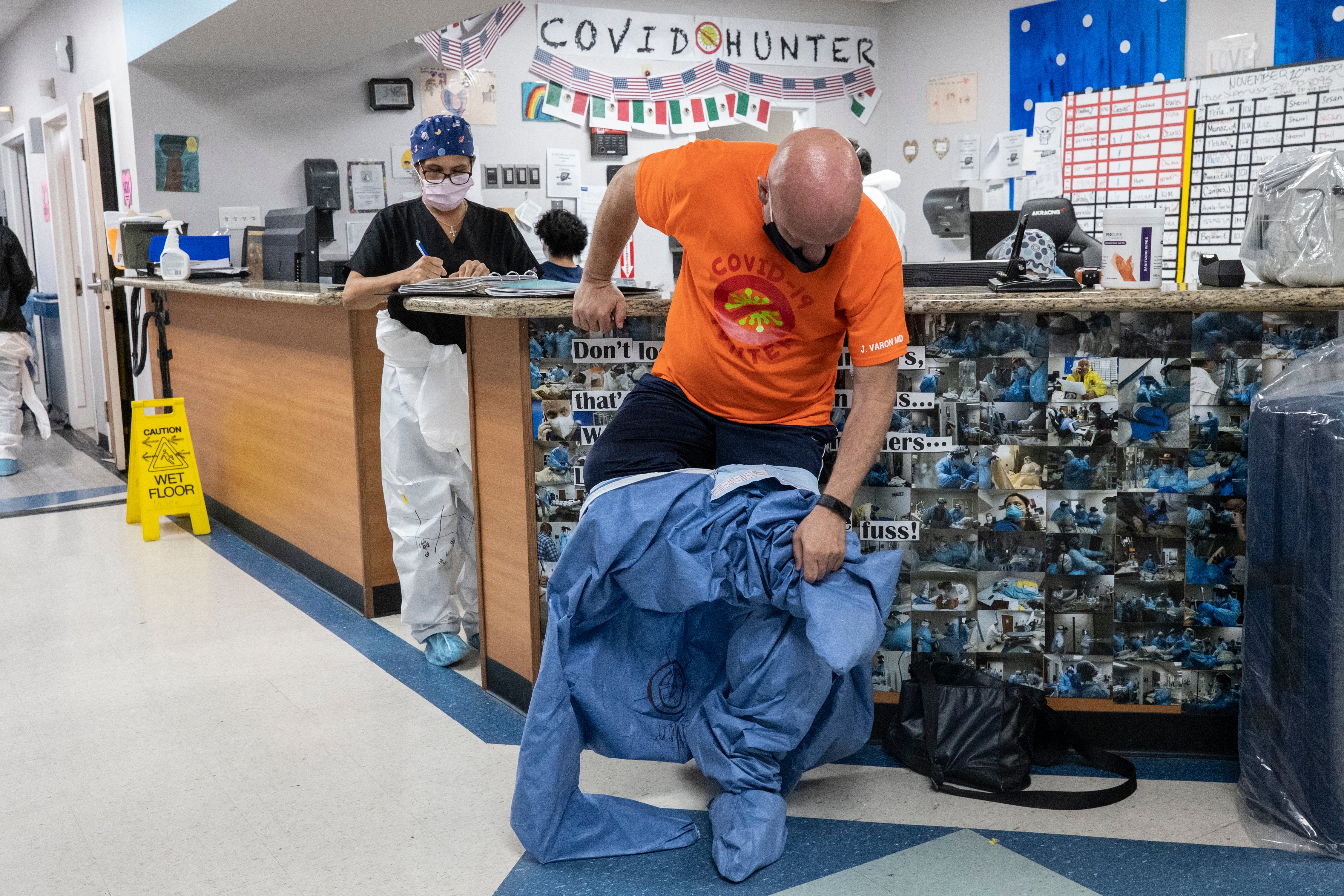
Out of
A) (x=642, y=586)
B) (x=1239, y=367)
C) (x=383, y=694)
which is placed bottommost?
(x=383, y=694)

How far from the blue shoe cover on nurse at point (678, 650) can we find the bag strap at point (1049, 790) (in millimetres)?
205

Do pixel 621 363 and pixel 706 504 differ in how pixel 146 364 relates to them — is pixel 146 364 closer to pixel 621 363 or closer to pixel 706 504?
pixel 621 363

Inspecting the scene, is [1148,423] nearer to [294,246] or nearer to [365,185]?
[294,246]

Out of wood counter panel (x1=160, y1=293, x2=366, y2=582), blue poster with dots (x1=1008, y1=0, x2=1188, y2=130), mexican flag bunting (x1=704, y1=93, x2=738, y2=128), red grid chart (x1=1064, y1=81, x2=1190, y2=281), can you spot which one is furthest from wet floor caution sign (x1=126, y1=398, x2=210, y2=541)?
blue poster with dots (x1=1008, y1=0, x2=1188, y2=130)

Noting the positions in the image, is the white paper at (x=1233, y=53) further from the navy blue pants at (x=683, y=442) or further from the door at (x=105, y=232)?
the door at (x=105, y=232)

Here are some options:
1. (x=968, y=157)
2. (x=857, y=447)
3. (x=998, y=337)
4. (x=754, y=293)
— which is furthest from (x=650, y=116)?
(x=857, y=447)

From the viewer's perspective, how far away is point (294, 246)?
4582 mm

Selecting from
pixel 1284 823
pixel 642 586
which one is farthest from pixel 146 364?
pixel 1284 823

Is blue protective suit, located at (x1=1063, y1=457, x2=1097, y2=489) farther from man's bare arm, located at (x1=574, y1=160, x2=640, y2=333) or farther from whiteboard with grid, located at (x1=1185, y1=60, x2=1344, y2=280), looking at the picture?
whiteboard with grid, located at (x1=1185, y1=60, x2=1344, y2=280)

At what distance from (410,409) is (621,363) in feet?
2.72

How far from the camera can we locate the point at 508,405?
102 inches

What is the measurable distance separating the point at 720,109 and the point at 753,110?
0.78ft

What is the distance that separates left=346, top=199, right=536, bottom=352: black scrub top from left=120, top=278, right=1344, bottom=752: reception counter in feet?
0.88

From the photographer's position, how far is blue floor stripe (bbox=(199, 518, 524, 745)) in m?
2.66
